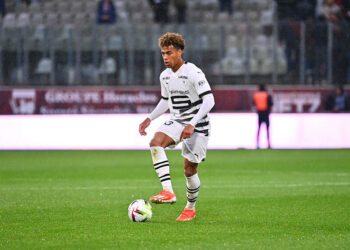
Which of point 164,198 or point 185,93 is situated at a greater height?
point 185,93

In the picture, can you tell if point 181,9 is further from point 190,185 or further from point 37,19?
point 190,185

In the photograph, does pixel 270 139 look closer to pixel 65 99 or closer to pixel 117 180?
pixel 65 99

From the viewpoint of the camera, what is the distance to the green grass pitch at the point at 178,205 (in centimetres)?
684

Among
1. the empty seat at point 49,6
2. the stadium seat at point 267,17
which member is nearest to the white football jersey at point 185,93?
the stadium seat at point 267,17

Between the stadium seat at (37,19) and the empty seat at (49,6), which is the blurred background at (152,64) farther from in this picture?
the empty seat at (49,6)

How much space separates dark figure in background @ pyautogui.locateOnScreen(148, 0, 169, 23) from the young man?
17.1 meters

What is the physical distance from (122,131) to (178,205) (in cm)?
1252

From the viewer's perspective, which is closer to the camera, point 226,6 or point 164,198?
point 164,198

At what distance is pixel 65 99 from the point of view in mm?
23953

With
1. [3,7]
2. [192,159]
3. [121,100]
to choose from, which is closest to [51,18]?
[3,7]

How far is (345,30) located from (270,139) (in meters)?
4.20

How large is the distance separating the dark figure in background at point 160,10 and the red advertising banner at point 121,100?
2654 millimetres

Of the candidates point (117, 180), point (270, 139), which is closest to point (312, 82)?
point (270, 139)

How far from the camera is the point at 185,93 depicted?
27.2 ft
